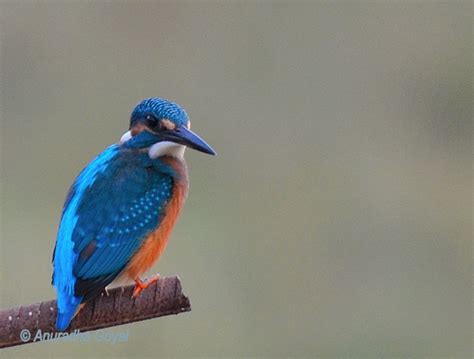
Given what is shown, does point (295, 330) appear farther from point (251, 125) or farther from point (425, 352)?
point (251, 125)

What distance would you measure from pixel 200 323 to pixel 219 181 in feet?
7.15

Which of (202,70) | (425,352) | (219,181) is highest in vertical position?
(202,70)

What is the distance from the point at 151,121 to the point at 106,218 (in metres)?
0.31

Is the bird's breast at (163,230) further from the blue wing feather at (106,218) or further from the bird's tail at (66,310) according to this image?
the bird's tail at (66,310)

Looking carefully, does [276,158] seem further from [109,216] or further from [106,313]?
[106,313]

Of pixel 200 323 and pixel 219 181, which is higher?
pixel 219 181

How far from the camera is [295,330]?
8.45 meters

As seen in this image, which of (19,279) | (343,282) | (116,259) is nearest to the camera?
(116,259)

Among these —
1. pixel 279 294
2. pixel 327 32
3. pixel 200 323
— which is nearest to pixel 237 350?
pixel 200 323

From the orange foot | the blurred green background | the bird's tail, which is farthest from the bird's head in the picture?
the blurred green background

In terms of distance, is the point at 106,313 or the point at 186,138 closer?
the point at 106,313

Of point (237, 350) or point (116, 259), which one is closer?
point (116, 259)

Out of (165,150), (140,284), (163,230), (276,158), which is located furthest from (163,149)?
(276,158)

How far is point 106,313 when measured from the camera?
131 inches
